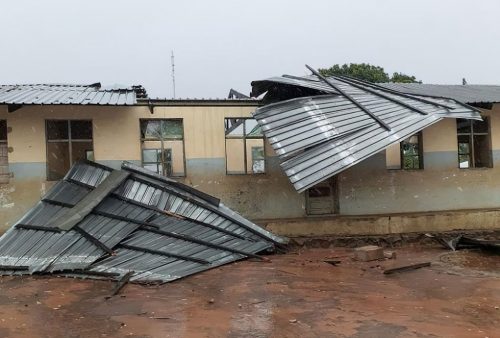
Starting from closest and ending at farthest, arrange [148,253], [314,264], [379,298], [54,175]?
[379,298] → [148,253] → [314,264] → [54,175]

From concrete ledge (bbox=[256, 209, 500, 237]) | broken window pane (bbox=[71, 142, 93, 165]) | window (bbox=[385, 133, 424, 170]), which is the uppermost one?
broken window pane (bbox=[71, 142, 93, 165])

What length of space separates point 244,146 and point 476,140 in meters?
7.64

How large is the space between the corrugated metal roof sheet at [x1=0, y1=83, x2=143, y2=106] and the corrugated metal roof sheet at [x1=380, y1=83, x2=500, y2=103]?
8105mm

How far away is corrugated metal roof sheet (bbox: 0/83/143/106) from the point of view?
35.1 feet

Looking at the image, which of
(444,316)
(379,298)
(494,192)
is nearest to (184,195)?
(379,298)

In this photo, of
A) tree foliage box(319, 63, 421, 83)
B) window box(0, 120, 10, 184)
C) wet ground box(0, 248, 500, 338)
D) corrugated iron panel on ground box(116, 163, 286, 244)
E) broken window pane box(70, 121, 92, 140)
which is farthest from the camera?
tree foliage box(319, 63, 421, 83)

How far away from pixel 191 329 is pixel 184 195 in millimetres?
5471

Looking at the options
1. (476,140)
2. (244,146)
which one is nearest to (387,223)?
(244,146)

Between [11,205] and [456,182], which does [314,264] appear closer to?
[456,182]

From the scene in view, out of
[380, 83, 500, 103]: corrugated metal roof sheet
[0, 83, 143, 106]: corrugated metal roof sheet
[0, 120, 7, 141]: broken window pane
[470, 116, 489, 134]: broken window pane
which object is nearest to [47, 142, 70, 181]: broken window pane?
[0, 120, 7, 141]: broken window pane

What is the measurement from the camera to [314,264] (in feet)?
31.2

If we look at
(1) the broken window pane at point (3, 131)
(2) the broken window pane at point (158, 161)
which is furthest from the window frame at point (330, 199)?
(1) the broken window pane at point (3, 131)

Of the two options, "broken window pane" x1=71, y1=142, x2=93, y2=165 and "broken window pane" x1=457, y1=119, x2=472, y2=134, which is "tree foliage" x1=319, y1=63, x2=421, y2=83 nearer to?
"broken window pane" x1=457, y1=119, x2=472, y2=134

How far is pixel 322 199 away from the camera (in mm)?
12750
